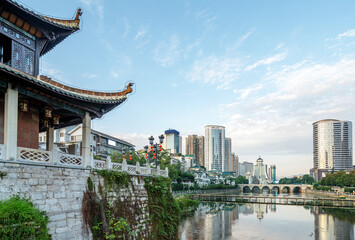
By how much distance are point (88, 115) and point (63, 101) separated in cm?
216

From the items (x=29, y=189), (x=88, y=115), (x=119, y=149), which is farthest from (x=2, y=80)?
(x=119, y=149)

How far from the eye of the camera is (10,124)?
11.4 metres

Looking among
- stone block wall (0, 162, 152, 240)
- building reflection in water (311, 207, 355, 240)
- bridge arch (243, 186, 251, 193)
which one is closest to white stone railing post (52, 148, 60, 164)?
stone block wall (0, 162, 152, 240)

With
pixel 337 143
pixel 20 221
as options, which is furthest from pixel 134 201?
pixel 337 143

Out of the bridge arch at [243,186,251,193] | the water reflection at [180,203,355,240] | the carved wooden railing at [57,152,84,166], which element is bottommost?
the bridge arch at [243,186,251,193]

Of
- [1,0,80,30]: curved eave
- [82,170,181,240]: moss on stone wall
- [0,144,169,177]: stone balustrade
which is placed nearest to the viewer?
[0,144,169,177]: stone balustrade

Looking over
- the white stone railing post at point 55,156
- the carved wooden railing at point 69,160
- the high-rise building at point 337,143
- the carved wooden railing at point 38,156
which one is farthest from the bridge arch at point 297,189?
the carved wooden railing at point 38,156

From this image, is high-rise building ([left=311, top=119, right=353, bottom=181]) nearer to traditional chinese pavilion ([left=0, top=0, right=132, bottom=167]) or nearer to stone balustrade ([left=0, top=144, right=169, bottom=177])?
stone balustrade ([left=0, top=144, right=169, bottom=177])

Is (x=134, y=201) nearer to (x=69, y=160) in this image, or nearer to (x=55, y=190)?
(x=69, y=160)

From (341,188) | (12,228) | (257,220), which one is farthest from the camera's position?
(341,188)

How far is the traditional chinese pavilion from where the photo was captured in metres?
11.6

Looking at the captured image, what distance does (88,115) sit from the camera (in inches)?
644

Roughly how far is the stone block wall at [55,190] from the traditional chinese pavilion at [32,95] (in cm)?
45

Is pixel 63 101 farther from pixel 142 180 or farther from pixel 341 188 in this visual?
pixel 341 188
